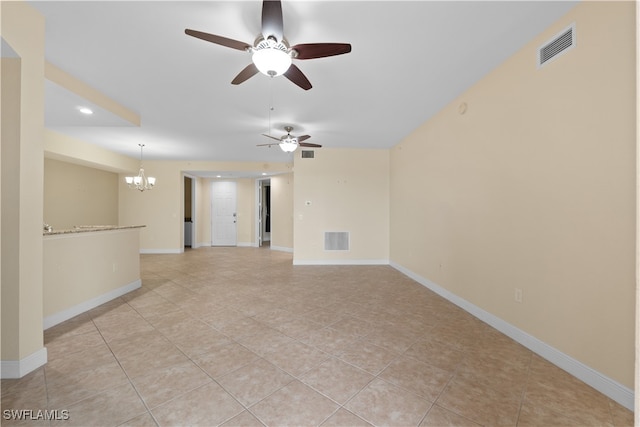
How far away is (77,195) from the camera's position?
232 inches

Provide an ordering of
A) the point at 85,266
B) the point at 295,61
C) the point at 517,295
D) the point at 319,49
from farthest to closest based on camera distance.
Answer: the point at 85,266 → the point at 295,61 → the point at 517,295 → the point at 319,49

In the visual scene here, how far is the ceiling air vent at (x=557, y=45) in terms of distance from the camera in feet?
5.91

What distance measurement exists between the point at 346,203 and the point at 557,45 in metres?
4.25

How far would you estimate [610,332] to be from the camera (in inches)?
62.1

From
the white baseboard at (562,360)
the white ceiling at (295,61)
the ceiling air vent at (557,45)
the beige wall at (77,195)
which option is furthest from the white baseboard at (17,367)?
the beige wall at (77,195)

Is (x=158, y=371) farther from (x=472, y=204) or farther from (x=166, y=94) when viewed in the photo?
(x=472, y=204)

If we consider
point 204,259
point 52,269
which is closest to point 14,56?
point 52,269

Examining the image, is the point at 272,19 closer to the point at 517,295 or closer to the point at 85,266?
the point at 517,295

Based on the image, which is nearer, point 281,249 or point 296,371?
point 296,371

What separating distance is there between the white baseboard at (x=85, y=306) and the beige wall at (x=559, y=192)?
4810mm

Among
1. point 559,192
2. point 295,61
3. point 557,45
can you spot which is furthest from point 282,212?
point 557,45

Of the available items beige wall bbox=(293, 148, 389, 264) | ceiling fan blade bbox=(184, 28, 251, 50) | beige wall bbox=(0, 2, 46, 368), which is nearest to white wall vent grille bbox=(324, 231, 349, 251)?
beige wall bbox=(293, 148, 389, 264)

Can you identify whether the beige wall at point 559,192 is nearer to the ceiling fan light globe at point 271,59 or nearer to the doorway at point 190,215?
the ceiling fan light globe at point 271,59

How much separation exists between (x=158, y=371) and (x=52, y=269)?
6.27ft
